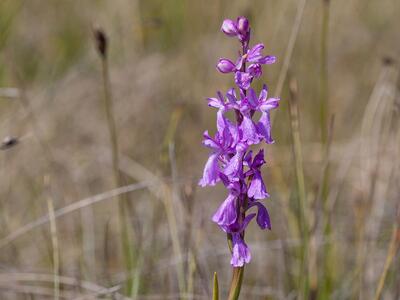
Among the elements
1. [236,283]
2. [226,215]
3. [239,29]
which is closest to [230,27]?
[239,29]

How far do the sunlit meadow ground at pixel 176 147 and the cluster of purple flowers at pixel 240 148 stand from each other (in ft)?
2.42

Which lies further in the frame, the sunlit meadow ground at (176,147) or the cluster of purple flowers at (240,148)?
the sunlit meadow ground at (176,147)

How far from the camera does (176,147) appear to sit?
4277 millimetres

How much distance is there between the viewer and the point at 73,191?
4039 millimetres

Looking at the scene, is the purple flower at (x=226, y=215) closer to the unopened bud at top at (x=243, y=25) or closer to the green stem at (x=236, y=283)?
the green stem at (x=236, y=283)

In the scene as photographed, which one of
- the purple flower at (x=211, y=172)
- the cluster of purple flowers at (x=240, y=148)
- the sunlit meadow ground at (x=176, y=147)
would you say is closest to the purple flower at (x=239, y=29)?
the cluster of purple flowers at (x=240, y=148)

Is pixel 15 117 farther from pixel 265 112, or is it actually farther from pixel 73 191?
pixel 265 112

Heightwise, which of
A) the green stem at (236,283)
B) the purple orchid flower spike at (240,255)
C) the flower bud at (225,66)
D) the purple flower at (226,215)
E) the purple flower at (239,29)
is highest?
the purple flower at (239,29)

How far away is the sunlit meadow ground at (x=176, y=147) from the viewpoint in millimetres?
2789

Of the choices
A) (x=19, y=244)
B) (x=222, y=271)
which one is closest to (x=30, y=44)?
(x=19, y=244)

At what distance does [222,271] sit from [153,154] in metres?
1.35

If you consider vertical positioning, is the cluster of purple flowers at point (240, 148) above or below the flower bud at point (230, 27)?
below

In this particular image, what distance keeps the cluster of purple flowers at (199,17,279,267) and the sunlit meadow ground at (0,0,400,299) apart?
0.74m

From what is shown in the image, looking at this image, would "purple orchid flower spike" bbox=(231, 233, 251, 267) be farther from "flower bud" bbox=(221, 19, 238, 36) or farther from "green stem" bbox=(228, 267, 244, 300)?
"flower bud" bbox=(221, 19, 238, 36)
